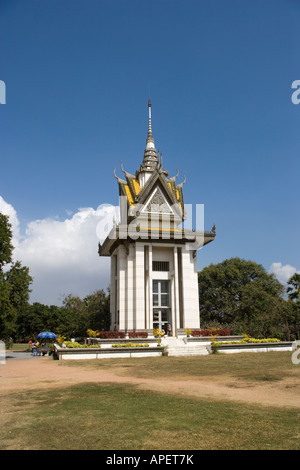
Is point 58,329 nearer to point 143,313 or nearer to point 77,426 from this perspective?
point 143,313

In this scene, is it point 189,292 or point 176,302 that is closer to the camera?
point 176,302

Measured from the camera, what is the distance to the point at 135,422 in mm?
7641

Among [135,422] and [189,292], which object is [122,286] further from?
[135,422]

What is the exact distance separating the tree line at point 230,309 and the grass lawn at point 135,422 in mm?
19369

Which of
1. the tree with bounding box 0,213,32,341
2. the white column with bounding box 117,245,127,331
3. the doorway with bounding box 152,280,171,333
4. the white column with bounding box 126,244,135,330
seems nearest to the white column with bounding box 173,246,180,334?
the doorway with bounding box 152,280,171,333

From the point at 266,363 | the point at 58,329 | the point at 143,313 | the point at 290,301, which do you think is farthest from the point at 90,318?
the point at 266,363

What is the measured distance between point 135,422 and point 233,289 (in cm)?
4365

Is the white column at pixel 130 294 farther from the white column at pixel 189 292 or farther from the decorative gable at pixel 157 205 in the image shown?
the decorative gable at pixel 157 205

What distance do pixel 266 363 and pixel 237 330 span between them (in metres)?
17.9

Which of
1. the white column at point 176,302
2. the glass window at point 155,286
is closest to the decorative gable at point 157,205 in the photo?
the white column at point 176,302

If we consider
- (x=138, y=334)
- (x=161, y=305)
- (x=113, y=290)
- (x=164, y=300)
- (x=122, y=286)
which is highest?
(x=122, y=286)

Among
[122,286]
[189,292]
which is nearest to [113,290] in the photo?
[122,286]

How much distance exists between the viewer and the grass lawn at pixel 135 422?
629 centimetres

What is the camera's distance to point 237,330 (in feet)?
118
